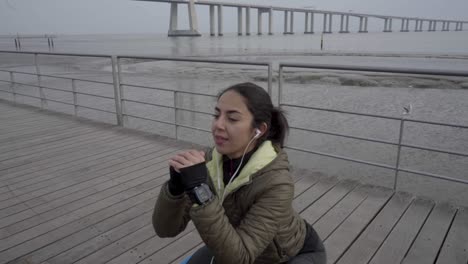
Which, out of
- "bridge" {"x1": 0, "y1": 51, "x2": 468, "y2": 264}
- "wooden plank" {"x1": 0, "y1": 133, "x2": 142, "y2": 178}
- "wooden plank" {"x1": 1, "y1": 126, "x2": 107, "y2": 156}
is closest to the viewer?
"bridge" {"x1": 0, "y1": 51, "x2": 468, "y2": 264}

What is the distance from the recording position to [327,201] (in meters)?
3.11

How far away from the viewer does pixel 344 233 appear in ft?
8.51

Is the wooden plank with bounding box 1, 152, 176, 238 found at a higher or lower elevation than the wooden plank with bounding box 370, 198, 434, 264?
lower

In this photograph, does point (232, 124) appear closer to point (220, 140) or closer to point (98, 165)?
point (220, 140)

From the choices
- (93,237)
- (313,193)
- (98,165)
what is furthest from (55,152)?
(313,193)

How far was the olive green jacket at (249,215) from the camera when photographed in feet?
3.91

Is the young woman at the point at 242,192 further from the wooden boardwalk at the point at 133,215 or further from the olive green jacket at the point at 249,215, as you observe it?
the wooden boardwalk at the point at 133,215

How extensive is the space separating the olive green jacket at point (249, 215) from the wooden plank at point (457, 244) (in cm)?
129

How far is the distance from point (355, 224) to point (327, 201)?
0.41m

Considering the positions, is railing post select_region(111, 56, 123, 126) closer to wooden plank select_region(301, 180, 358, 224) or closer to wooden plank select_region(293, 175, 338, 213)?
wooden plank select_region(293, 175, 338, 213)

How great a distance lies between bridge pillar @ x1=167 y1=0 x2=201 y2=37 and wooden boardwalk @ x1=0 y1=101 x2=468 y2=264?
271 ft

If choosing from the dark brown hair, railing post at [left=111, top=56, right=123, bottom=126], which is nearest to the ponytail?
the dark brown hair

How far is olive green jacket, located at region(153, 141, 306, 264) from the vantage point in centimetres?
119

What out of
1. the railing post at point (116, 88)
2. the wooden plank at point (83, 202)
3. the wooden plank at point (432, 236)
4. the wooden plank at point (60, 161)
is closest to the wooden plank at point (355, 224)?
the wooden plank at point (432, 236)
